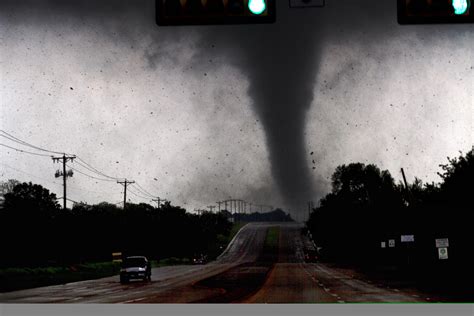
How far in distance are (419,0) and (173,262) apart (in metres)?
107

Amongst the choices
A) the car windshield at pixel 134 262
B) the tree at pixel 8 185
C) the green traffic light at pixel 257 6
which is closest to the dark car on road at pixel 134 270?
the car windshield at pixel 134 262

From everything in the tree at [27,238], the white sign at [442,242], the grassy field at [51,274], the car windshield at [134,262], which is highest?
the tree at [27,238]

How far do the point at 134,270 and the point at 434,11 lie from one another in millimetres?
48502

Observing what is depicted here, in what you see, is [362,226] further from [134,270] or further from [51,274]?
[134,270]

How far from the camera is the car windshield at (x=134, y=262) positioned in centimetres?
5963

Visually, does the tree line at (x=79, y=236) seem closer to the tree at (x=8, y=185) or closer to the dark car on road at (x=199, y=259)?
the dark car on road at (x=199, y=259)

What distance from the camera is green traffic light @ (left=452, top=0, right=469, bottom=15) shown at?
42.9 ft

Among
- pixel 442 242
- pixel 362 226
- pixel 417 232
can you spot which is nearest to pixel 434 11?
pixel 442 242

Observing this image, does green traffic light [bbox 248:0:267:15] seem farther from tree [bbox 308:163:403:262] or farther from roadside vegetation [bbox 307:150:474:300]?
tree [bbox 308:163:403:262]

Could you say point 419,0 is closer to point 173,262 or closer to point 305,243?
point 173,262

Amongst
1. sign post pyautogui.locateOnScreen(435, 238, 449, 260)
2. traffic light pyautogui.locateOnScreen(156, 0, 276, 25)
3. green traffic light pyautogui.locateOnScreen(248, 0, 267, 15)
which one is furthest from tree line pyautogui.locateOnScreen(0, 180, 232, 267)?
green traffic light pyautogui.locateOnScreen(248, 0, 267, 15)

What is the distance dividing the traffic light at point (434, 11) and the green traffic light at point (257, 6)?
2374mm

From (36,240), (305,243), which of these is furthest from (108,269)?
(305,243)

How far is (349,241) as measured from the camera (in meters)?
107
